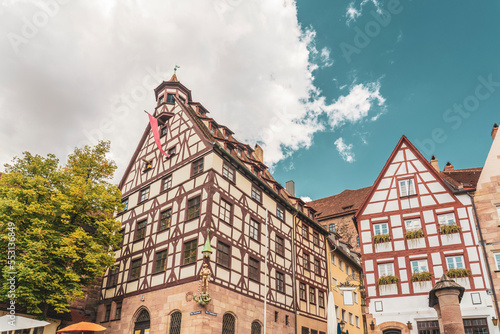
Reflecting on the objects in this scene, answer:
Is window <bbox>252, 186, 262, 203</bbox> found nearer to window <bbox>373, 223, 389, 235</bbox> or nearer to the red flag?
the red flag

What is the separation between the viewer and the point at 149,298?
22844 millimetres

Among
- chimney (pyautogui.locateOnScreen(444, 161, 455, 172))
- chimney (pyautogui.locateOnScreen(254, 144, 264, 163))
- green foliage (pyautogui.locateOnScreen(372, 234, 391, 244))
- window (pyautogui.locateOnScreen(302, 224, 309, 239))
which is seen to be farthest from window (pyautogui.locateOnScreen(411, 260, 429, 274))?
chimney (pyautogui.locateOnScreen(254, 144, 264, 163))

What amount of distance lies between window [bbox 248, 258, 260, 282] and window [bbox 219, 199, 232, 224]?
303cm

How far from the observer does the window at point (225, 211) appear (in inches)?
927

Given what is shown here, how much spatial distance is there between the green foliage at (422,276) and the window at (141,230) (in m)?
16.4

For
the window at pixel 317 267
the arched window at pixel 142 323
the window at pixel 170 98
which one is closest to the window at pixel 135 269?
the arched window at pixel 142 323

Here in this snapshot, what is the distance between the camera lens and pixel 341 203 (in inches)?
1917

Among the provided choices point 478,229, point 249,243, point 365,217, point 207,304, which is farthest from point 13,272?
point 478,229

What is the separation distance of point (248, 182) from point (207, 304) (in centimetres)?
938

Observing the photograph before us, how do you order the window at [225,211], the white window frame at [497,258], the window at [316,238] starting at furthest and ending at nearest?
the window at [316,238] < the window at [225,211] < the white window frame at [497,258]

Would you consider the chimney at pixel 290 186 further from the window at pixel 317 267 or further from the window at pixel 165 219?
the window at pixel 165 219

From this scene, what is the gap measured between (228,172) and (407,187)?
1124 cm

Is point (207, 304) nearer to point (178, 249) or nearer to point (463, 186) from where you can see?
point (178, 249)

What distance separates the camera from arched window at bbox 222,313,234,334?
69.1ft
